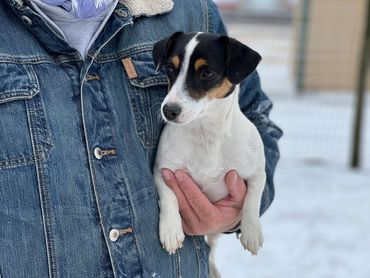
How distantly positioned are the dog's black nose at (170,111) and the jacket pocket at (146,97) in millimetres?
20

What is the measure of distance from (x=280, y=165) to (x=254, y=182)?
14.3 ft

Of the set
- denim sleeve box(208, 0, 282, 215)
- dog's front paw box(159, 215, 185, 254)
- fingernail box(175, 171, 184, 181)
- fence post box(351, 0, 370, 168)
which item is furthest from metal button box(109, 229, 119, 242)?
fence post box(351, 0, 370, 168)

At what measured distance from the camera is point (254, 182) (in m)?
1.91

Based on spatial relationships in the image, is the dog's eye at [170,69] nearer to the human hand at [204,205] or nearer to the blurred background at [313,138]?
the human hand at [204,205]

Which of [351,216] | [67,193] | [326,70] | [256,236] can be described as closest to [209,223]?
[256,236]

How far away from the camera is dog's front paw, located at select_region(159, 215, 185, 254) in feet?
5.17

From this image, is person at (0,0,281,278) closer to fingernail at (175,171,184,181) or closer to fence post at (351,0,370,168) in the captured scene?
Result: fingernail at (175,171,184,181)

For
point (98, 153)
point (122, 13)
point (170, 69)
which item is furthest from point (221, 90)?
point (98, 153)

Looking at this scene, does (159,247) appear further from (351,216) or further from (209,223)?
(351,216)

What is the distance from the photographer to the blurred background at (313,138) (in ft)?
14.4

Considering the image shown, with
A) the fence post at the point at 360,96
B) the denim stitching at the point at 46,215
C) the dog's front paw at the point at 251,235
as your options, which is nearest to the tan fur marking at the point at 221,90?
the dog's front paw at the point at 251,235

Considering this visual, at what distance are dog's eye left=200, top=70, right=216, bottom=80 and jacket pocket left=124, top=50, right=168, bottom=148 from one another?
0.16 m

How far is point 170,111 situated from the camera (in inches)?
66.5

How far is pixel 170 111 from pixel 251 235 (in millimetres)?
493
